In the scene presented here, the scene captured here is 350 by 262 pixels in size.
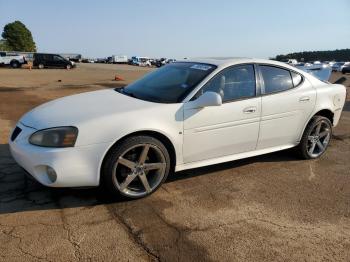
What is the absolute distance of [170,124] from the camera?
411 centimetres

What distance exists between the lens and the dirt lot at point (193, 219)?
3.09m

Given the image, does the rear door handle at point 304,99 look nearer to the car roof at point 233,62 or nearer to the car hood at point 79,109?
the car roof at point 233,62

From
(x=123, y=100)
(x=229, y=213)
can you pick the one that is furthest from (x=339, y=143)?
(x=123, y=100)

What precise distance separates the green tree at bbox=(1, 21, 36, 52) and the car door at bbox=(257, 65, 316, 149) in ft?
352

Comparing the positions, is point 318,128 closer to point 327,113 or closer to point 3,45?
point 327,113

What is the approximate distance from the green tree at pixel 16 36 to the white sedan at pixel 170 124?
352 ft

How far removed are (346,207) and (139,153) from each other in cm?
227

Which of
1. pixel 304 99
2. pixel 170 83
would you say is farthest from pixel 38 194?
pixel 304 99

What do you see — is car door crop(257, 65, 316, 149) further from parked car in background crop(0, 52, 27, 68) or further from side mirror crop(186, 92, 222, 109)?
parked car in background crop(0, 52, 27, 68)

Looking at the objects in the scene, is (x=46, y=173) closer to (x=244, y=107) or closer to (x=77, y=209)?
(x=77, y=209)

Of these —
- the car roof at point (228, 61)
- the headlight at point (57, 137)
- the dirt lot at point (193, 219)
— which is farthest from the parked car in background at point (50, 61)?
the headlight at point (57, 137)

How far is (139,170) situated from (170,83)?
125 centimetres

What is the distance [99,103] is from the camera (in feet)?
14.2

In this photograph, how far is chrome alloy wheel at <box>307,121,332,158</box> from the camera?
219 inches
